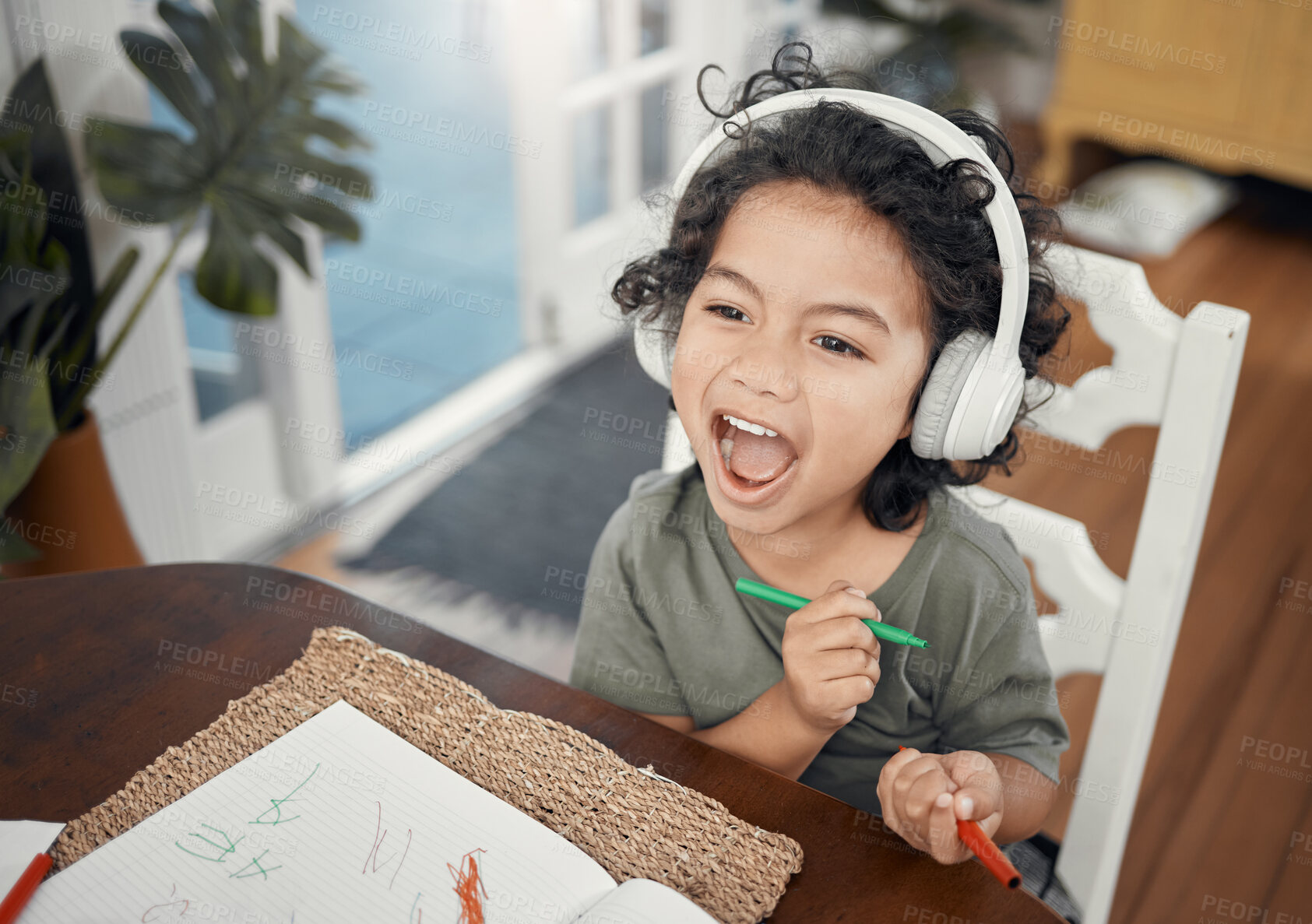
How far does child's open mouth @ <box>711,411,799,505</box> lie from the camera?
84 centimetres

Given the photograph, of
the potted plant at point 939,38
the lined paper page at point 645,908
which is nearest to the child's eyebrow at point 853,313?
the lined paper page at point 645,908

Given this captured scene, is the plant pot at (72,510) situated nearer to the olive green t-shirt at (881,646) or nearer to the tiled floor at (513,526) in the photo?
the tiled floor at (513,526)

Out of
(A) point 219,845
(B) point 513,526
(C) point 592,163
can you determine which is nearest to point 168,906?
(A) point 219,845

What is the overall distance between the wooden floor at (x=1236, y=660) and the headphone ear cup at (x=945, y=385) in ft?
0.72

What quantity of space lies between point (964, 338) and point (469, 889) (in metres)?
0.53

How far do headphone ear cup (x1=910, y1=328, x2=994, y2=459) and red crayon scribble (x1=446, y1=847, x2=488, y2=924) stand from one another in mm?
445

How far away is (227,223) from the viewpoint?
5.24 ft

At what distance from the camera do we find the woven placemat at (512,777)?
2.34 ft

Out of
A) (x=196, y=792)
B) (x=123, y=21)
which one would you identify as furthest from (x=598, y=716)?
(x=123, y=21)

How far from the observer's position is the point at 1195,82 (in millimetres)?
3467

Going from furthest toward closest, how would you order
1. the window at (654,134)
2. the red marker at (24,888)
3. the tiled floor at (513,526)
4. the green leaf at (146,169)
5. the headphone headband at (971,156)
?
1. the window at (654,134)
2. the tiled floor at (513,526)
3. the green leaf at (146,169)
4. the headphone headband at (971,156)
5. the red marker at (24,888)

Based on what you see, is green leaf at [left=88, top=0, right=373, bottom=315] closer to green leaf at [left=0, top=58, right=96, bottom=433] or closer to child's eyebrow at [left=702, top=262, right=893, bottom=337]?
green leaf at [left=0, top=58, right=96, bottom=433]

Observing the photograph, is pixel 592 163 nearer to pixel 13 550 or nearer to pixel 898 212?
pixel 13 550

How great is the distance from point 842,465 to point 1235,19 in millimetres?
3274
